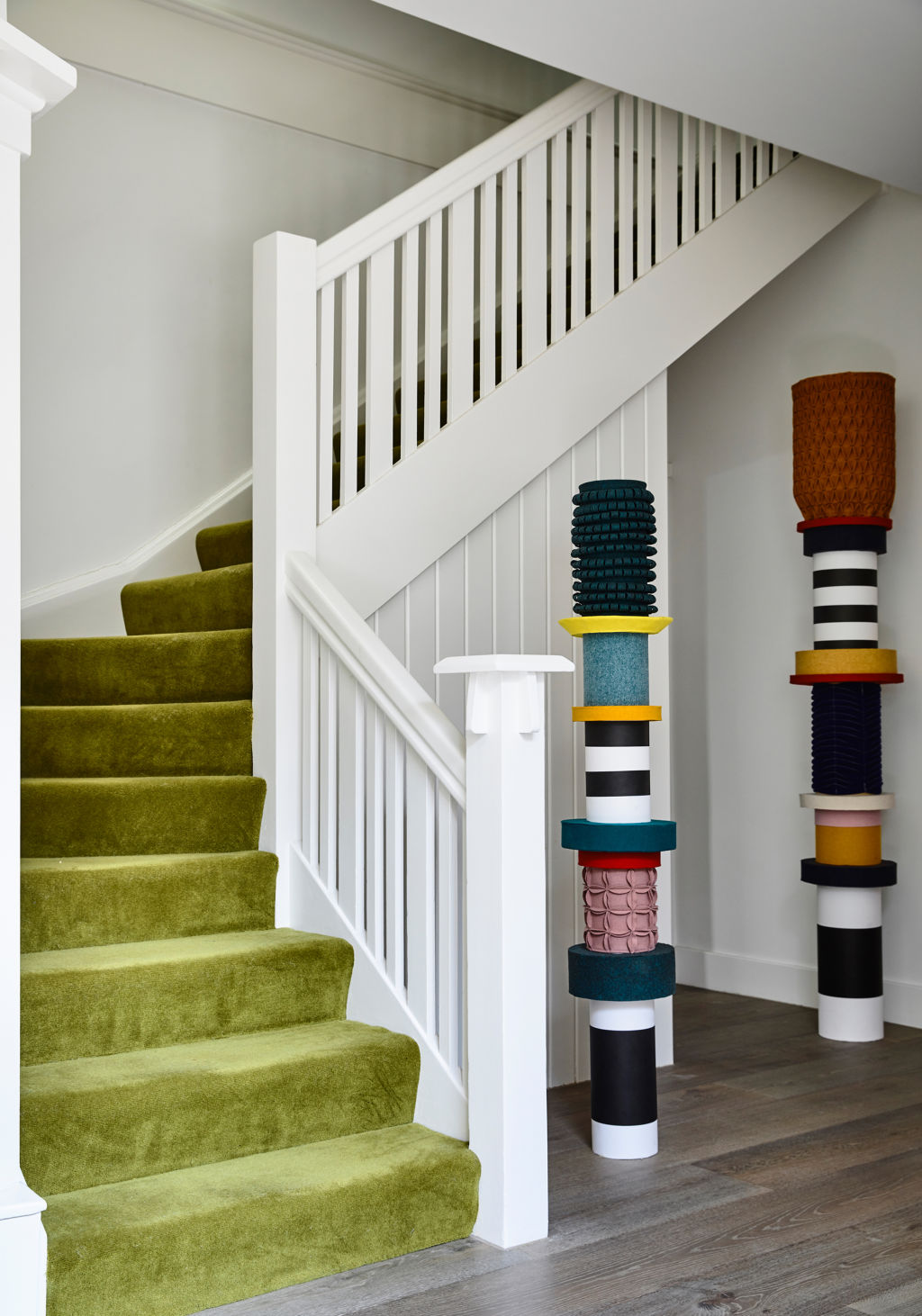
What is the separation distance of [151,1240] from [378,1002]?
0.76m

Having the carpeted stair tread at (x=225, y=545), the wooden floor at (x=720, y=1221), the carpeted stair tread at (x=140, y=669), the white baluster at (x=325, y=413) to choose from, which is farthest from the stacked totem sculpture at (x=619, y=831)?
the carpeted stair tread at (x=225, y=545)

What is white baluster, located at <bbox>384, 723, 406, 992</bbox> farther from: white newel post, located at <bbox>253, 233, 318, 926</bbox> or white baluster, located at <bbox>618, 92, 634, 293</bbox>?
white baluster, located at <bbox>618, 92, 634, 293</bbox>

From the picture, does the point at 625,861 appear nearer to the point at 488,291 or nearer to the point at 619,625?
the point at 619,625

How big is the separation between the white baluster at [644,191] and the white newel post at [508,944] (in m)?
1.77

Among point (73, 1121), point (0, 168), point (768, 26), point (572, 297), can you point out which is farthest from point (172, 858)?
point (768, 26)

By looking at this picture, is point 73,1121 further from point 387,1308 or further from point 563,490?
point 563,490

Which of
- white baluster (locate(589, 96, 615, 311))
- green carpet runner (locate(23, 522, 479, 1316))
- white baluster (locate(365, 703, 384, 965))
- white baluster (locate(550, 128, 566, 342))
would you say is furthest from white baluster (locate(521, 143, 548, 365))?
white baluster (locate(365, 703, 384, 965))

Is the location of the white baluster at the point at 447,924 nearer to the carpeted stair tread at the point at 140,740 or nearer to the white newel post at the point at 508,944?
the white newel post at the point at 508,944

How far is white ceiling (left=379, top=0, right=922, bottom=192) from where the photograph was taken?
2.80 metres

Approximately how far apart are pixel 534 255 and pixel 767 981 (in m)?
2.53

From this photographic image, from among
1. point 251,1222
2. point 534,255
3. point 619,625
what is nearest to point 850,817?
point 619,625

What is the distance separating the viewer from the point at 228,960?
8.21 feet

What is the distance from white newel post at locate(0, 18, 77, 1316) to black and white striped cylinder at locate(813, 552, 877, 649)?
2.60m

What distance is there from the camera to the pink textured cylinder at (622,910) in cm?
279
